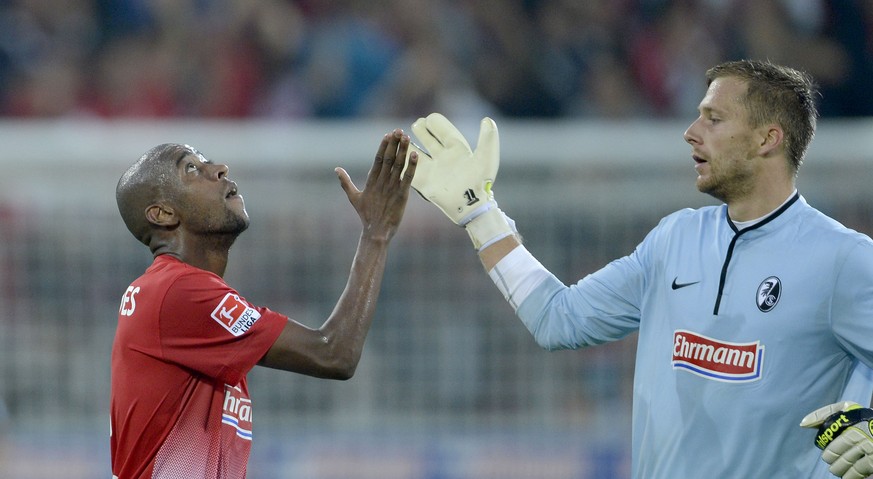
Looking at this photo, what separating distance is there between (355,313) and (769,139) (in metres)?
1.54

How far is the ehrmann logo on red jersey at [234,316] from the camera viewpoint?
441 cm

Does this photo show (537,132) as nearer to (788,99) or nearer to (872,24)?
(872,24)

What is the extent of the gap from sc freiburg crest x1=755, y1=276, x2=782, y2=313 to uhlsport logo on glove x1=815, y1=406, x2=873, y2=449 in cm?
44

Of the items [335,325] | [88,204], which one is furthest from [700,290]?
[88,204]

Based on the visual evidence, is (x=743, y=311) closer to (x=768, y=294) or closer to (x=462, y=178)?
(x=768, y=294)

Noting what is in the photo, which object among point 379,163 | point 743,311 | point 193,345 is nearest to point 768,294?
point 743,311

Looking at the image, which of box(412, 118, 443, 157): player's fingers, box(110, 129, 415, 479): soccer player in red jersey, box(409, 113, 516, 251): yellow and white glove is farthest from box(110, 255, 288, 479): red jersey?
box(412, 118, 443, 157): player's fingers

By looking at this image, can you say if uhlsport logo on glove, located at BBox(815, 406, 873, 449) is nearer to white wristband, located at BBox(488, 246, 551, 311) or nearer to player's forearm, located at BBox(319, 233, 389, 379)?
white wristband, located at BBox(488, 246, 551, 311)

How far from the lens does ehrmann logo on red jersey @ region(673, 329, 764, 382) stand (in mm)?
4164

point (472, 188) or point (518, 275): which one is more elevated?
point (472, 188)

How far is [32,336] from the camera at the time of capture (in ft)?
28.1

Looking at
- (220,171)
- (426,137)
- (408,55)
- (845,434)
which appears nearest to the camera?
(845,434)

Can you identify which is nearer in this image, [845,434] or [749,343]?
[845,434]

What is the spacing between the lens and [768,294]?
419 centimetres
